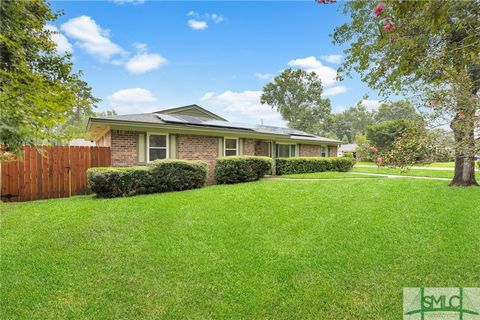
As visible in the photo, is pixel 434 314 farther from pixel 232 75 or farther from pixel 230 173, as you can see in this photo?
pixel 232 75

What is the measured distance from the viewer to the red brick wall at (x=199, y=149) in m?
12.3

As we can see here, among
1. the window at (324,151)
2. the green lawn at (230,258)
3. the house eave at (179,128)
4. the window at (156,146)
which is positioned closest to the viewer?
the green lawn at (230,258)

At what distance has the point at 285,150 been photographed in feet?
66.0

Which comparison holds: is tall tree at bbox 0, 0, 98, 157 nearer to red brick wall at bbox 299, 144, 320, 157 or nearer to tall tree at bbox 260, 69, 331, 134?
red brick wall at bbox 299, 144, 320, 157

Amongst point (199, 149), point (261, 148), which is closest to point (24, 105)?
point (199, 149)

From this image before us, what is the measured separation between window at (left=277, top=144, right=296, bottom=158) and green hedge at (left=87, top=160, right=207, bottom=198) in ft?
32.2

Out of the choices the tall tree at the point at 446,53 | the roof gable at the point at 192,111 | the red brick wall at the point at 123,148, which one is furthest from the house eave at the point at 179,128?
the tall tree at the point at 446,53

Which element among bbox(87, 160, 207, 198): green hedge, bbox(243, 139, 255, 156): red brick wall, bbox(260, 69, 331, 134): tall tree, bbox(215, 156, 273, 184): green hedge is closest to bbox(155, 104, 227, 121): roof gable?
bbox(243, 139, 255, 156): red brick wall

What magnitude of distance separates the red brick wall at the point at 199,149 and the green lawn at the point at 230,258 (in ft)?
16.9

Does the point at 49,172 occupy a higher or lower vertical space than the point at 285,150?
lower

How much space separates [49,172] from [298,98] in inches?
1734

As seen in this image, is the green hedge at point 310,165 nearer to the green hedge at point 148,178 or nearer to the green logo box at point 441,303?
the green hedge at point 148,178

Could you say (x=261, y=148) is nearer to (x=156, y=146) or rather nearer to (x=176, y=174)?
(x=156, y=146)

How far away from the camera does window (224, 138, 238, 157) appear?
1416 centimetres
